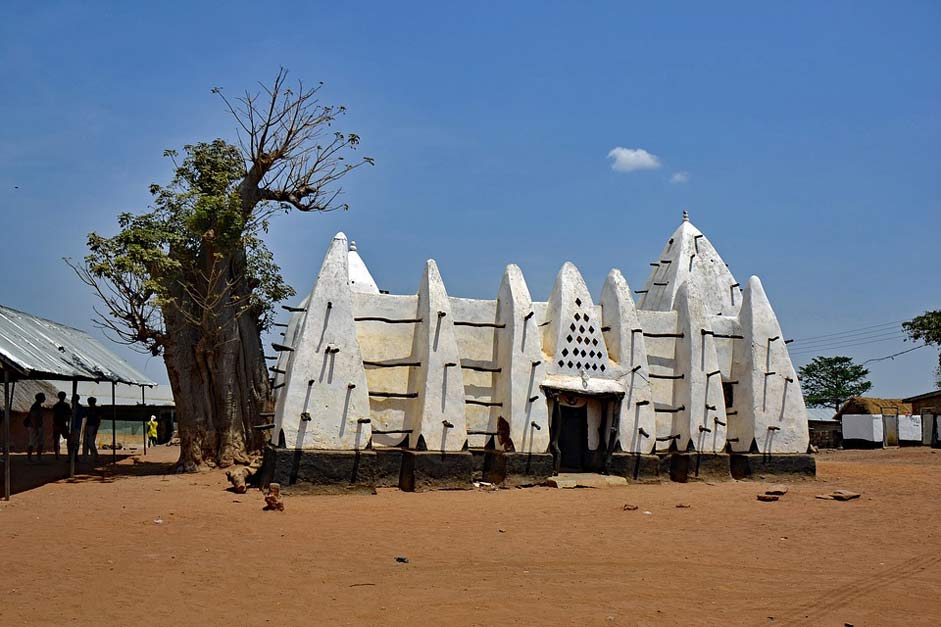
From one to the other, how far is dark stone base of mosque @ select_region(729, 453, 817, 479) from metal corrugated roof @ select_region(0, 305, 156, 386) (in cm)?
1292

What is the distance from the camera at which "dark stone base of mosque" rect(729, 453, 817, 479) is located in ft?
54.6

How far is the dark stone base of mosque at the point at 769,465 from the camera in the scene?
16.7 meters

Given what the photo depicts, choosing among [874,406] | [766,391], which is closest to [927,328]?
[874,406]

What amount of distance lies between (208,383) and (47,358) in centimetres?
416

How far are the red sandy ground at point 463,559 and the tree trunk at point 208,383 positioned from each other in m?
2.97

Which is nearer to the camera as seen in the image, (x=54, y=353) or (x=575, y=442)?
(x=54, y=353)

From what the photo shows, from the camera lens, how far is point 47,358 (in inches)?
515

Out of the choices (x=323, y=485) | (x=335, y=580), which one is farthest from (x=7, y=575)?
(x=323, y=485)

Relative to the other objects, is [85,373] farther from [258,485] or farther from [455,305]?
[455,305]

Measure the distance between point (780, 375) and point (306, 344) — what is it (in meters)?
10.4

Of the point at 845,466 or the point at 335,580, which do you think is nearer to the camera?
the point at 335,580

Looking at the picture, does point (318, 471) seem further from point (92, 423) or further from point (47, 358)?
point (92, 423)

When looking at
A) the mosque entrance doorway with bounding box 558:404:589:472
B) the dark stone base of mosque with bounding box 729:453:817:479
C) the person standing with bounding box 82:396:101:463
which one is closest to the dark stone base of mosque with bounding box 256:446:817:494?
the dark stone base of mosque with bounding box 729:453:817:479

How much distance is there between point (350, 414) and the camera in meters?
13.7
